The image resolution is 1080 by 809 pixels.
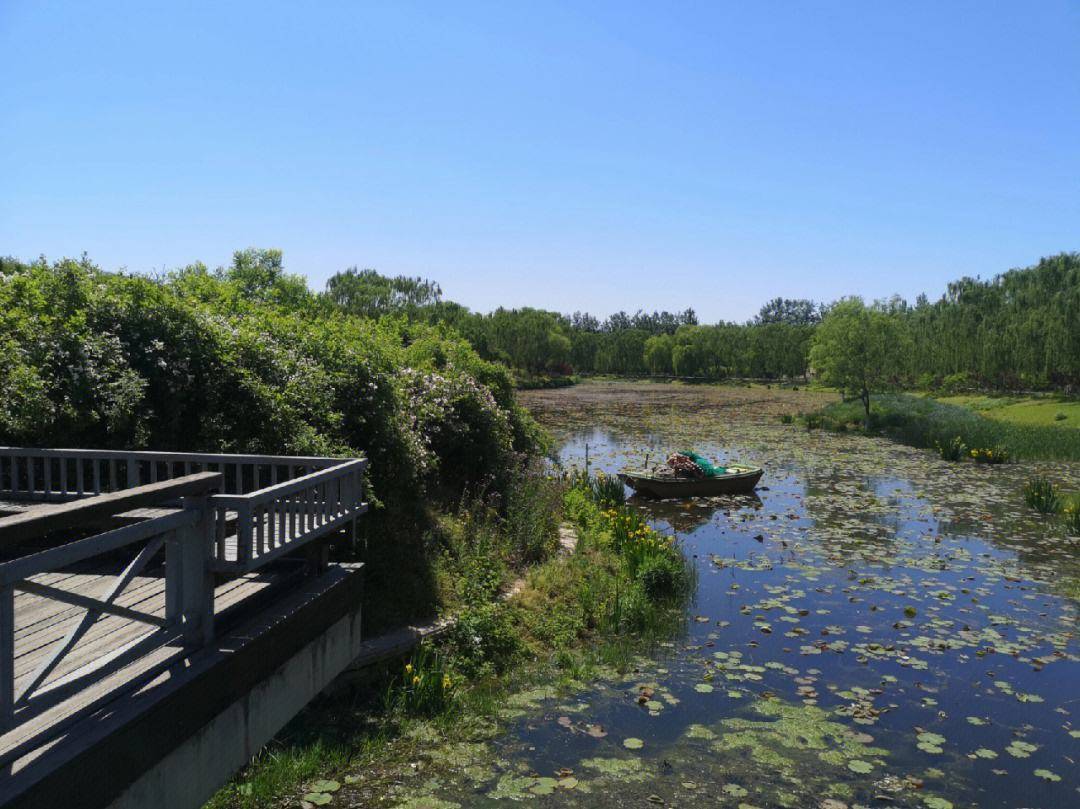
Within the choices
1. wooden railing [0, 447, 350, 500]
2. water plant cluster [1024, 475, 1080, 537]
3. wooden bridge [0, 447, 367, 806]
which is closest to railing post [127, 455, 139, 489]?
wooden railing [0, 447, 350, 500]

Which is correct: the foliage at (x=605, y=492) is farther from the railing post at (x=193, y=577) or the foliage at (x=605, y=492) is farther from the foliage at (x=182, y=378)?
the railing post at (x=193, y=577)

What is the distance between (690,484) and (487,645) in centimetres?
1316

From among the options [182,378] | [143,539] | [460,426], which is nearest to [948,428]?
[460,426]

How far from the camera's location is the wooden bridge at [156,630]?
10.8ft

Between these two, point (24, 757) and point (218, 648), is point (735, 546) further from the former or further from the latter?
point (24, 757)

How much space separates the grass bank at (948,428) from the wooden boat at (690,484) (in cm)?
1494

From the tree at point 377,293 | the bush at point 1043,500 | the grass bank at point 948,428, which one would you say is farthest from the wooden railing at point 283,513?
the tree at point 377,293

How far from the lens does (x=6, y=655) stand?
312 cm

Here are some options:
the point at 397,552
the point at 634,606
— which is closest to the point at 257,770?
the point at 397,552

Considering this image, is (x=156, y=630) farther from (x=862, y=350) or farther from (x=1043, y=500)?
(x=862, y=350)

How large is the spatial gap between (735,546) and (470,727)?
1011 centimetres

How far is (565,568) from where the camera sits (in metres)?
12.5

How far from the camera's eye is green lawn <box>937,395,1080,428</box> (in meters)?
43.3

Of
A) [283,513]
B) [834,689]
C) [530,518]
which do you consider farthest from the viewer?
[530,518]
